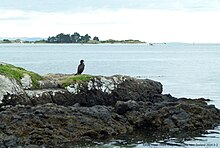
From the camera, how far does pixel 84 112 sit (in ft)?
102

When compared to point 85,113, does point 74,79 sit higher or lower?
higher

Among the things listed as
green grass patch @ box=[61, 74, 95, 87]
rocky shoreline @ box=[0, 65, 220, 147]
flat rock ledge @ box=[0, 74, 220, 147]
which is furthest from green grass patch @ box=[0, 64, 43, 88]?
green grass patch @ box=[61, 74, 95, 87]

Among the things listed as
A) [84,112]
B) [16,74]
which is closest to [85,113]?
[84,112]

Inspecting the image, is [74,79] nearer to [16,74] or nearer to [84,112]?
[16,74]

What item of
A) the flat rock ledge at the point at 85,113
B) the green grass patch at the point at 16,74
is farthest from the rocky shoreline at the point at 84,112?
the green grass patch at the point at 16,74

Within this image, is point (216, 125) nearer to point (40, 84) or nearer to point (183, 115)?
point (183, 115)

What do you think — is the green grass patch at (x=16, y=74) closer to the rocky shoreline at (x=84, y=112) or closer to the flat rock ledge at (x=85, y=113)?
the rocky shoreline at (x=84, y=112)

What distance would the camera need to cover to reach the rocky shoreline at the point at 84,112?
2833 cm

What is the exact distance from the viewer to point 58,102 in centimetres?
3566

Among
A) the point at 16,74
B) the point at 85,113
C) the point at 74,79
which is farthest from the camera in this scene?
the point at 74,79

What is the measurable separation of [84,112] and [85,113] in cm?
13

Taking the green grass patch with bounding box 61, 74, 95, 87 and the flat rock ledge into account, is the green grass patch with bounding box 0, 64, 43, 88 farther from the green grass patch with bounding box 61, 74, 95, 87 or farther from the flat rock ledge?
the green grass patch with bounding box 61, 74, 95, 87

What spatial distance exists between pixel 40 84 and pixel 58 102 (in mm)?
2407

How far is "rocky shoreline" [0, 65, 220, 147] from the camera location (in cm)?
2833
